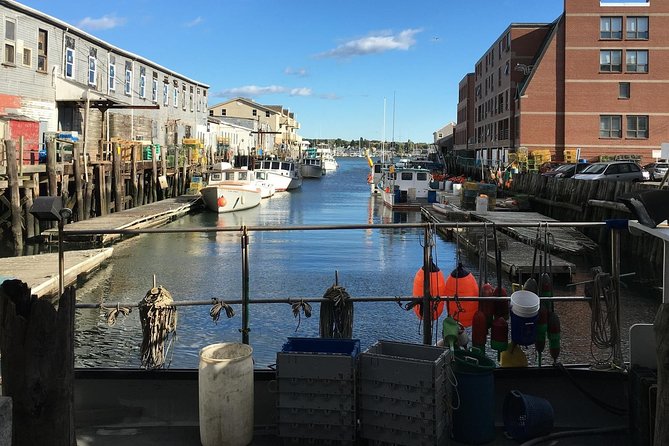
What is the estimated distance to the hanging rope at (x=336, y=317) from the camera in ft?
18.7

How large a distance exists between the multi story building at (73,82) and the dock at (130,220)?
427 cm

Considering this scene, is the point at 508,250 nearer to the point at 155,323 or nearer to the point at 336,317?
the point at 336,317

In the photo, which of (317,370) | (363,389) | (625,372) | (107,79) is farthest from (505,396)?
(107,79)

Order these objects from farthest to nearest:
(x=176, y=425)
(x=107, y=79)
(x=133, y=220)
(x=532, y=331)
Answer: (x=107, y=79) → (x=133, y=220) → (x=532, y=331) → (x=176, y=425)

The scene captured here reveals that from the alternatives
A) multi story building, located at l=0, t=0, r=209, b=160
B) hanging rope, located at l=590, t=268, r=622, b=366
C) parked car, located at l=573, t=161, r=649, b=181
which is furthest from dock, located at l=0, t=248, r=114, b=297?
parked car, located at l=573, t=161, r=649, b=181

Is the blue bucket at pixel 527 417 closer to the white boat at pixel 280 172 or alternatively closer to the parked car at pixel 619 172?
the parked car at pixel 619 172

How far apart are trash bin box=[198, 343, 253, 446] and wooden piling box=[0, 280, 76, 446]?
974mm

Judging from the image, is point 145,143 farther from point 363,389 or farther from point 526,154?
point 363,389

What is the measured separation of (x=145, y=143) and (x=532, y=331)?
38.5 m

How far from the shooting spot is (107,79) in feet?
125

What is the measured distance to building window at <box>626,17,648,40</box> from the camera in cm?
4947

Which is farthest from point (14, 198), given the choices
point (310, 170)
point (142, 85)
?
point (310, 170)

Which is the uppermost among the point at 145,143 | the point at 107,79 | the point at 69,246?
the point at 107,79

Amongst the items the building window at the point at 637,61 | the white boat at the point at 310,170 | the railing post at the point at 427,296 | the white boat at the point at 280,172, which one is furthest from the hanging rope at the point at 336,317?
the white boat at the point at 310,170
